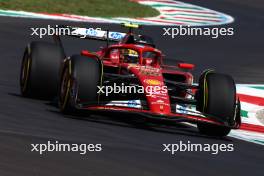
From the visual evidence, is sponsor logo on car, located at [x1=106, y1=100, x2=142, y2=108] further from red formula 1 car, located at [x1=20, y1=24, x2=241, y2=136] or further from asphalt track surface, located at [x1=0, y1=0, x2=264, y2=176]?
asphalt track surface, located at [x1=0, y1=0, x2=264, y2=176]

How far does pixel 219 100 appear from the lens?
473 inches

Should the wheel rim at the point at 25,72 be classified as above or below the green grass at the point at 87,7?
above

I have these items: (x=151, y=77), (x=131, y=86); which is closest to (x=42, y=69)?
(x=131, y=86)

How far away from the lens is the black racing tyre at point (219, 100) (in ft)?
39.3

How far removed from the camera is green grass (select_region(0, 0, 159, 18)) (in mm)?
25984

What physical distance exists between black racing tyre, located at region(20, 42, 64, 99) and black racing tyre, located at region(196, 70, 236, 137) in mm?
2213

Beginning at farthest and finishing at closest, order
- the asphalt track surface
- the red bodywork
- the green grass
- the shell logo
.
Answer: the green grass
the shell logo
the red bodywork
the asphalt track surface

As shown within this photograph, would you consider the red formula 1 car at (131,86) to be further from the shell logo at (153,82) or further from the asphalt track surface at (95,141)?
the asphalt track surface at (95,141)

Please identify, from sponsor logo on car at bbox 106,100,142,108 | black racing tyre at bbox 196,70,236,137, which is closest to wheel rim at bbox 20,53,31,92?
sponsor logo on car at bbox 106,100,142,108

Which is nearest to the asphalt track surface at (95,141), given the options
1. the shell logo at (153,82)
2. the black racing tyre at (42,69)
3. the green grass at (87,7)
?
the black racing tyre at (42,69)

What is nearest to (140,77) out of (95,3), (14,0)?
(14,0)

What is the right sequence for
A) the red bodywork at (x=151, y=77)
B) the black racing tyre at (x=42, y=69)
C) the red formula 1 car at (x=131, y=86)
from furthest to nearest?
the black racing tyre at (x=42, y=69) < the red formula 1 car at (x=131, y=86) < the red bodywork at (x=151, y=77)

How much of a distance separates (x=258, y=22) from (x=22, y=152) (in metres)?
23.4

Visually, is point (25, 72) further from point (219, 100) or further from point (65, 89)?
point (219, 100)
